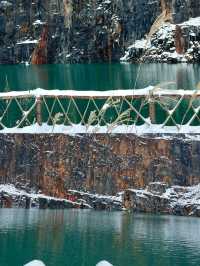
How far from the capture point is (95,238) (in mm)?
12305

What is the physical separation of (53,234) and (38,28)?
78.5 m

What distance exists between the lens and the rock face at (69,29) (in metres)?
84.9

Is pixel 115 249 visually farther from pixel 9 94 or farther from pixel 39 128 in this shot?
pixel 9 94

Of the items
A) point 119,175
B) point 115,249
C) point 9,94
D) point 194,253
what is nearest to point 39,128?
point 9,94

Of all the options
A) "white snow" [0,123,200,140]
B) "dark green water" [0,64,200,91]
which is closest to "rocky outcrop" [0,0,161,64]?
"dark green water" [0,64,200,91]

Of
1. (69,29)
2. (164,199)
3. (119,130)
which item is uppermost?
(69,29)

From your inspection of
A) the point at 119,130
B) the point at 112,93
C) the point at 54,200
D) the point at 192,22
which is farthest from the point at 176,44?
the point at 54,200

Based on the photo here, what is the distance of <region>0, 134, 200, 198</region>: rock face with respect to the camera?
13.6m

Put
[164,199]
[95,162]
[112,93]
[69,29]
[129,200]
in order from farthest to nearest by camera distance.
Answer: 1. [69,29]
2. [112,93]
3. [95,162]
4. [129,200]
5. [164,199]

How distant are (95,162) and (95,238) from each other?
2328 mm

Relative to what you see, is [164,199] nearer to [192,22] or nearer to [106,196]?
[106,196]

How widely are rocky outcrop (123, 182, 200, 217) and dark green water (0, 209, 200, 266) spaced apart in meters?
0.24

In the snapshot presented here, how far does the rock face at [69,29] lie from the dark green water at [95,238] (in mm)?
72133

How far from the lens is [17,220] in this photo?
43.6 ft
